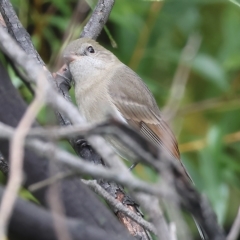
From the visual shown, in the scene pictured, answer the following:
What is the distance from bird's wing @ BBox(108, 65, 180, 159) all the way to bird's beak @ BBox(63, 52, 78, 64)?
0.39 m

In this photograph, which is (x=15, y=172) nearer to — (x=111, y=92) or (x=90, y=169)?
(x=90, y=169)

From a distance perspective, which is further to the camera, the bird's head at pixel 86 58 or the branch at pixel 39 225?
the bird's head at pixel 86 58

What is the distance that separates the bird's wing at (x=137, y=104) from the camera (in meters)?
4.65

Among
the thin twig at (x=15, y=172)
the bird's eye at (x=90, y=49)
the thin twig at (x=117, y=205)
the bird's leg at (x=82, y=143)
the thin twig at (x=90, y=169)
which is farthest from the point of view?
the bird's eye at (x=90, y=49)

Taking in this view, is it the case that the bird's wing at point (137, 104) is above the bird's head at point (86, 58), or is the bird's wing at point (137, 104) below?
below

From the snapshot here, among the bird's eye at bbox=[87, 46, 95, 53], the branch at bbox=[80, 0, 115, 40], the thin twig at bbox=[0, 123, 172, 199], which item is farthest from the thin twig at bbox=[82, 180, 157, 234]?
the bird's eye at bbox=[87, 46, 95, 53]

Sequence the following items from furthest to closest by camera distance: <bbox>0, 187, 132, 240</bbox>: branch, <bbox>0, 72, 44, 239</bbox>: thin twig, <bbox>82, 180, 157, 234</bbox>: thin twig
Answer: <bbox>82, 180, 157, 234</bbox>: thin twig → <bbox>0, 187, 132, 240</bbox>: branch → <bbox>0, 72, 44, 239</bbox>: thin twig

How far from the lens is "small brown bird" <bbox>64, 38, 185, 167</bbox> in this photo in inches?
175

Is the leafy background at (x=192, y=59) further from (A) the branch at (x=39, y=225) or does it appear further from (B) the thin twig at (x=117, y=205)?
(A) the branch at (x=39, y=225)

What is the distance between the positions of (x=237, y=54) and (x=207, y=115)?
0.93 m

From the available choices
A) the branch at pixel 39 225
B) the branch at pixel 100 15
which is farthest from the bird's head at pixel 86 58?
the branch at pixel 39 225

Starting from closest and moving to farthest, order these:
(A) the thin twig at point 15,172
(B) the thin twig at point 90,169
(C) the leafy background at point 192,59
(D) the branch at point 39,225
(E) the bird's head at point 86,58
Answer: (A) the thin twig at point 15,172 → (B) the thin twig at point 90,169 → (D) the branch at point 39,225 → (E) the bird's head at point 86,58 → (C) the leafy background at point 192,59

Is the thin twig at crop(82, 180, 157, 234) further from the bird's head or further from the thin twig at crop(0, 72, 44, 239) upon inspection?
the bird's head

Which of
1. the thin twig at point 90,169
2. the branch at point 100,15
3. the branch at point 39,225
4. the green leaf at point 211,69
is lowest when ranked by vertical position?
the green leaf at point 211,69
